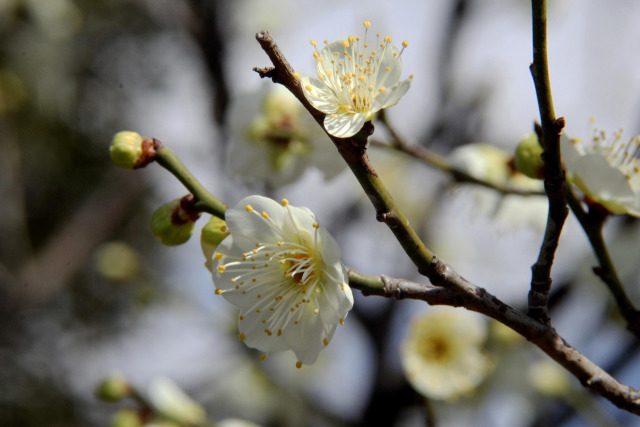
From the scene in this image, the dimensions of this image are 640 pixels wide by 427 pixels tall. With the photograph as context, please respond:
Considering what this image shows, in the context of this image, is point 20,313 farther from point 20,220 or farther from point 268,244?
point 268,244

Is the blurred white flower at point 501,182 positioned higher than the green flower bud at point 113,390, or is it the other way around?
the green flower bud at point 113,390

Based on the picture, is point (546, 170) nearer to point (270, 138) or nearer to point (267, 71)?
point (267, 71)

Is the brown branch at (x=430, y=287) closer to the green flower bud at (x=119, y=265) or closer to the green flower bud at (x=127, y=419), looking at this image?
the green flower bud at (x=127, y=419)

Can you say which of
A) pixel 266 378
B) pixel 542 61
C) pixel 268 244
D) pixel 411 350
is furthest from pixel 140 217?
pixel 542 61

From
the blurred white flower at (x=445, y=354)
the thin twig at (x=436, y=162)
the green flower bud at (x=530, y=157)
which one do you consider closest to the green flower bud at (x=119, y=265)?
the blurred white flower at (x=445, y=354)

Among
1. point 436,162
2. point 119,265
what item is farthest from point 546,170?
point 119,265

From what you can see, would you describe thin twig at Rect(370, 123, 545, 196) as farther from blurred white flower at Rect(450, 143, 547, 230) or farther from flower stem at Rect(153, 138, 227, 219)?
flower stem at Rect(153, 138, 227, 219)

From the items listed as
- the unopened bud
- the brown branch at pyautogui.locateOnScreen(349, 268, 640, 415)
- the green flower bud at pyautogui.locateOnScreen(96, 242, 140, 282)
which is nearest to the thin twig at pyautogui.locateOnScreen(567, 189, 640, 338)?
the brown branch at pyautogui.locateOnScreen(349, 268, 640, 415)
